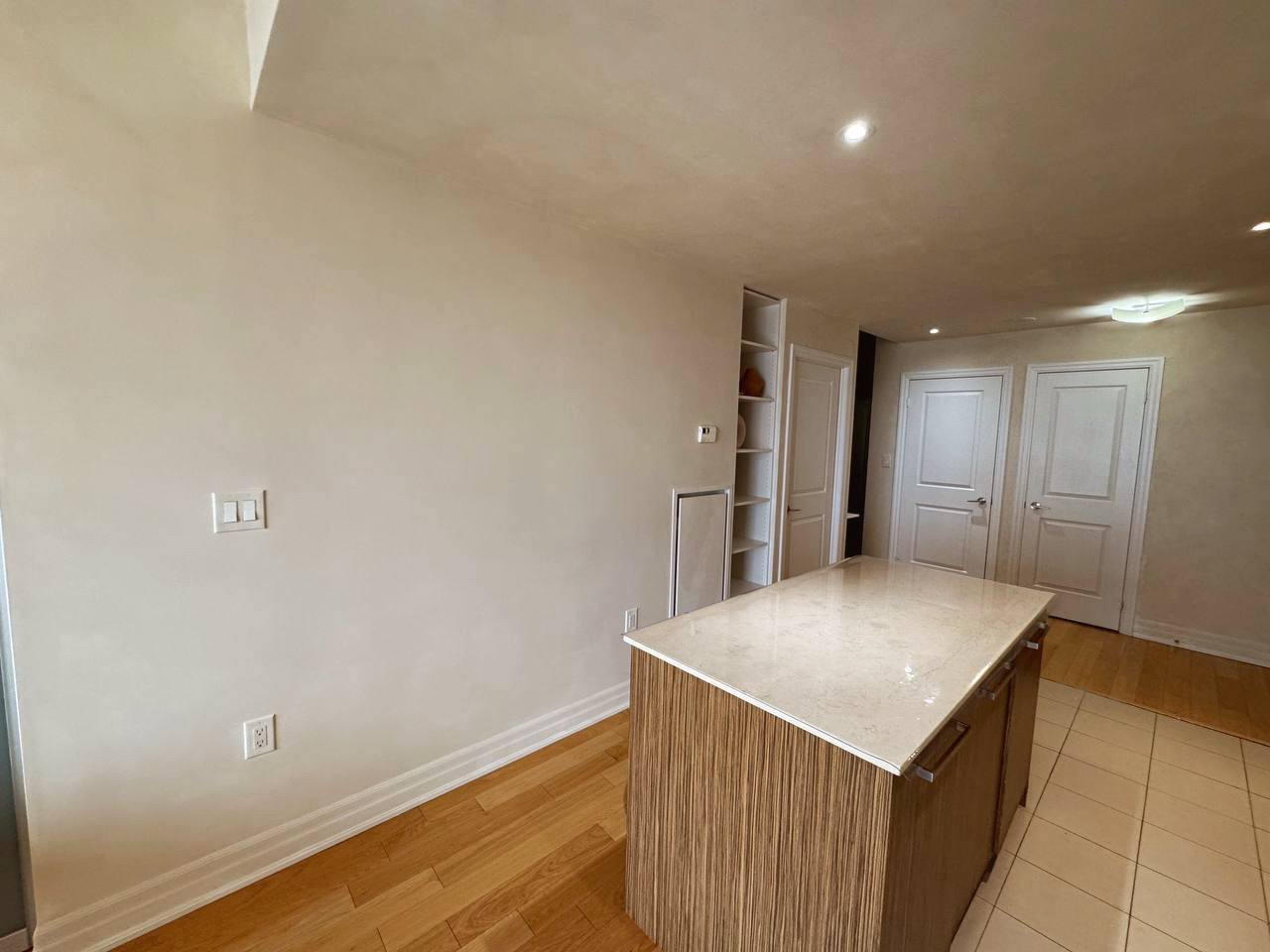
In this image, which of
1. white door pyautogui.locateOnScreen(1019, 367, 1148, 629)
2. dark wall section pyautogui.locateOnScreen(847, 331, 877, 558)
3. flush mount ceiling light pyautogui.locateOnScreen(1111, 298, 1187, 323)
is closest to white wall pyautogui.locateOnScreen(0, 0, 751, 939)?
dark wall section pyautogui.locateOnScreen(847, 331, 877, 558)

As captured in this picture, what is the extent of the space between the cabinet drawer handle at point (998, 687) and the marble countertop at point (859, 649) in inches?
3.2

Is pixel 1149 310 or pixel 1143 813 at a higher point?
pixel 1149 310

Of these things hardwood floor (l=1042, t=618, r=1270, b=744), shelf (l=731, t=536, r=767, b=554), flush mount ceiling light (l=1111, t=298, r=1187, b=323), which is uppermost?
flush mount ceiling light (l=1111, t=298, r=1187, b=323)

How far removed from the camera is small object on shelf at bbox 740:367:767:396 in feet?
11.0

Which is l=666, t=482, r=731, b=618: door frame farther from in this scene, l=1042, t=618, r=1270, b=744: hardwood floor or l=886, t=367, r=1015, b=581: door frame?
l=886, t=367, r=1015, b=581: door frame

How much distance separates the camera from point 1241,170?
1656 millimetres

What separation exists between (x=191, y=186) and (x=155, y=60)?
0.29 metres

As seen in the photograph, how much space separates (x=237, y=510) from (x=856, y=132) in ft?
6.85

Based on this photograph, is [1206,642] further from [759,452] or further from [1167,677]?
[759,452]

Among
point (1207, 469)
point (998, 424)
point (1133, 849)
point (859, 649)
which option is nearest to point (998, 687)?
point (859, 649)

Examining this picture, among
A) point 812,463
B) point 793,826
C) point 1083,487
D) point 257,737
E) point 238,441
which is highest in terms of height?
point 238,441

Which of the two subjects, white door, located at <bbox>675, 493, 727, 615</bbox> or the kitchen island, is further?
white door, located at <bbox>675, 493, 727, 615</bbox>

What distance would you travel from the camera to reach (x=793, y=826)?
1.09m

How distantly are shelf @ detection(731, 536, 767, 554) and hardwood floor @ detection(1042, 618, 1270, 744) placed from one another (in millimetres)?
1896
